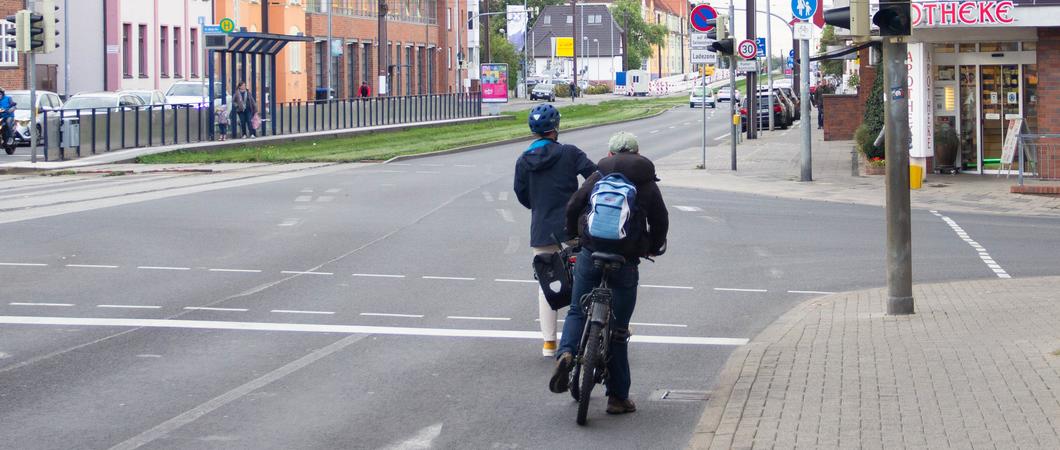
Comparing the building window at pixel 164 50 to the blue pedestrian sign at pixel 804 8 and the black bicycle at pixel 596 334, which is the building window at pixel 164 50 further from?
the black bicycle at pixel 596 334

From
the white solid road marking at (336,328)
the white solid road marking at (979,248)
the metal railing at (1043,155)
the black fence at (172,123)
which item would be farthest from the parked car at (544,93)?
the white solid road marking at (336,328)

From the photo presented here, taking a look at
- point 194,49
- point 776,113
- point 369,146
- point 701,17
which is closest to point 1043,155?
point 701,17

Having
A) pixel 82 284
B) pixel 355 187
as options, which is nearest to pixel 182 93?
pixel 355 187

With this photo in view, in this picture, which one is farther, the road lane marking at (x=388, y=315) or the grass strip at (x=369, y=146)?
the grass strip at (x=369, y=146)

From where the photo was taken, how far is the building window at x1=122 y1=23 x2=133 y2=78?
55.9 meters

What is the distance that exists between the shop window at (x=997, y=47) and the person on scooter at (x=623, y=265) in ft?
69.8

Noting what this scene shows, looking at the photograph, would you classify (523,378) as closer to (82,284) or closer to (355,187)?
(82,284)

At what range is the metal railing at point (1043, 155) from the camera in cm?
2525

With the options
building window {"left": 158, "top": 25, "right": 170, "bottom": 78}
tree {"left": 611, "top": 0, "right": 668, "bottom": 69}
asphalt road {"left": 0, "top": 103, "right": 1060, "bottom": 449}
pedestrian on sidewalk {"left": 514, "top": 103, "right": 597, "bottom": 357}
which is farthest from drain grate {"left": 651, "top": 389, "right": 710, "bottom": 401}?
tree {"left": 611, "top": 0, "right": 668, "bottom": 69}

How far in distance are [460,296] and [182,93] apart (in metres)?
35.8

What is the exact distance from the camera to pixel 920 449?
6.53 meters

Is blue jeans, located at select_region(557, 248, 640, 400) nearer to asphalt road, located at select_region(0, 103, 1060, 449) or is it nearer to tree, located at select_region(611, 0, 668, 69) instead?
asphalt road, located at select_region(0, 103, 1060, 449)

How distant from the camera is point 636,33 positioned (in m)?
158

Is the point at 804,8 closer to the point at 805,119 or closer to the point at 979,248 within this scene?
the point at 805,119
